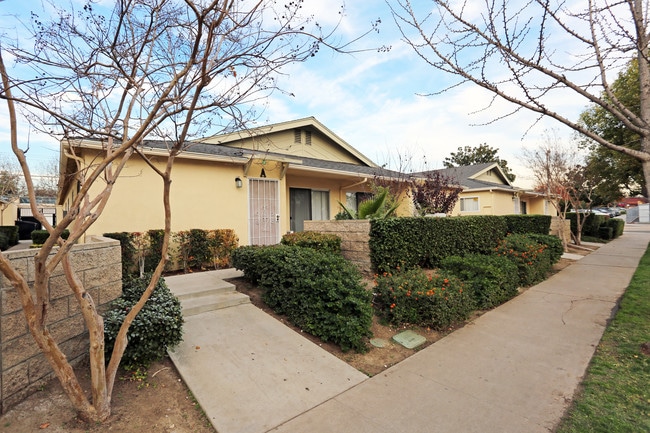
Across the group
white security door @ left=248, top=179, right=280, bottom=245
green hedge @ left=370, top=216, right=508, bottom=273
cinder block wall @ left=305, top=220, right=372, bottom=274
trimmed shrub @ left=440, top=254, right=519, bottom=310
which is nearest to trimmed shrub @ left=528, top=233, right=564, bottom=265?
green hedge @ left=370, top=216, right=508, bottom=273

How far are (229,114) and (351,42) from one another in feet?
4.90

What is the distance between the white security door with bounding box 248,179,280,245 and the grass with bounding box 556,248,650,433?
796 centimetres

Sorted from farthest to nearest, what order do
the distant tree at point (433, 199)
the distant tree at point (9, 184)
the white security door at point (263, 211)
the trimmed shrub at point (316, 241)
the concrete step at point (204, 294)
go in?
the distant tree at point (9, 184)
the distant tree at point (433, 199)
the white security door at point (263, 211)
the trimmed shrub at point (316, 241)
the concrete step at point (204, 294)

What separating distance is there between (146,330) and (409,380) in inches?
111

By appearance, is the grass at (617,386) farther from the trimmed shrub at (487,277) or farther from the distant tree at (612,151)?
the distant tree at (612,151)

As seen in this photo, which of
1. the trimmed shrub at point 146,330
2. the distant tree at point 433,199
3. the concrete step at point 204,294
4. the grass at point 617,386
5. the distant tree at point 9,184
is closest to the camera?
the grass at point 617,386

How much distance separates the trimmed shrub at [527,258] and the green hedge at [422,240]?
0.88 metres

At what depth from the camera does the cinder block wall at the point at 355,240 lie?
22.8ft

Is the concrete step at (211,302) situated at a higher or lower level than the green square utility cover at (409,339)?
higher

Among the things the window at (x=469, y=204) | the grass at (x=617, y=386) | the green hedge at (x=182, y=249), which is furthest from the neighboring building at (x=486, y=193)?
the green hedge at (x=182, y=249)

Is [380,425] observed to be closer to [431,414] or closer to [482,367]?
[431,414]

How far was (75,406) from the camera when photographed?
2.45 meters

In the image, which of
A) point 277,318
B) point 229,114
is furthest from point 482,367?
point 229,114

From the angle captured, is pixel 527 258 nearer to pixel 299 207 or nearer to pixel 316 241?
pixel 316 241
